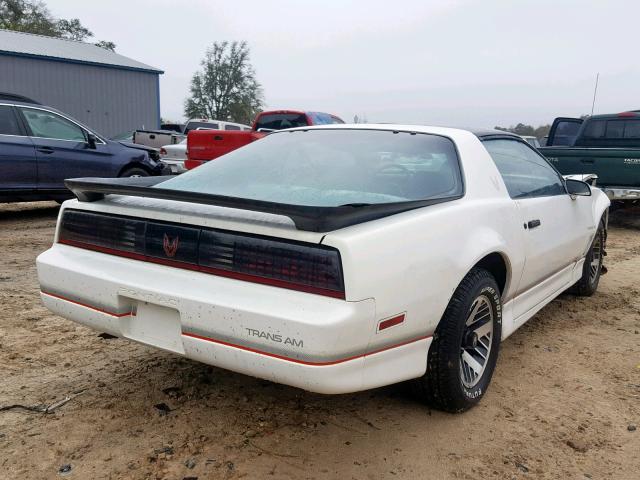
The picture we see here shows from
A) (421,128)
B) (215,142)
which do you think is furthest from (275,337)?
(215,142)

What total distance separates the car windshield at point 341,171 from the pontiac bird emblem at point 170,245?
45cm

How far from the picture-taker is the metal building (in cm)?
2291

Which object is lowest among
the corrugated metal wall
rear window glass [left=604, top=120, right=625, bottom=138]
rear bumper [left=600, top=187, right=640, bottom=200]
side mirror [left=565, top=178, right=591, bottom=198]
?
rear bumper [left=600, top=187, right=640, bottom=200]

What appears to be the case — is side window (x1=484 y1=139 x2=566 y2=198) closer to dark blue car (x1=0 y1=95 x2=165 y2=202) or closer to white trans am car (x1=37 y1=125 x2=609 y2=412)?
white trans am car (x1=37 y1=125 x2=609 y2=412)

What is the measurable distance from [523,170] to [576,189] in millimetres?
612

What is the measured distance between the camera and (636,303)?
4.77 metres

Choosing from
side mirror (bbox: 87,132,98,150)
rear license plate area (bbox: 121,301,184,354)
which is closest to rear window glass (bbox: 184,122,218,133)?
side mirror (bbox: 87,132,98,150)

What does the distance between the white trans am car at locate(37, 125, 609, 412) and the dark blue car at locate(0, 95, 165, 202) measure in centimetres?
527

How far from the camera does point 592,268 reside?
4.82 metres

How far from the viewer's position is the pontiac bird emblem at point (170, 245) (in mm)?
2385

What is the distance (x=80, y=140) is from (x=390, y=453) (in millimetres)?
A: 7427

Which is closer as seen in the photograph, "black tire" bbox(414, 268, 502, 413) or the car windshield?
"black tire" bbox(414, 268, 502, 413)

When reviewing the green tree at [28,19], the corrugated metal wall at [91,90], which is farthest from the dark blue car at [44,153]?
the green tree at [28,19]

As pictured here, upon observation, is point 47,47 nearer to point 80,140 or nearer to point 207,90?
point 80,140
